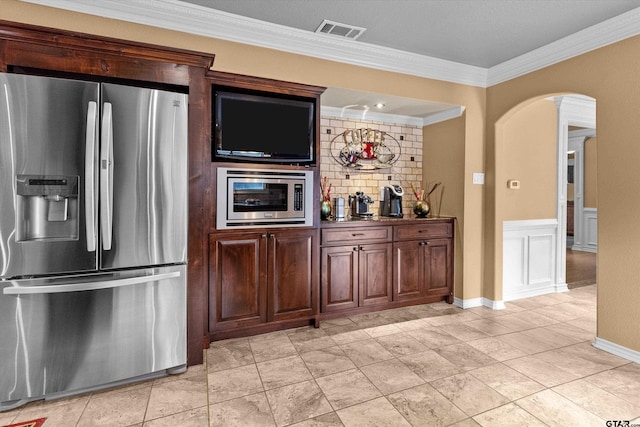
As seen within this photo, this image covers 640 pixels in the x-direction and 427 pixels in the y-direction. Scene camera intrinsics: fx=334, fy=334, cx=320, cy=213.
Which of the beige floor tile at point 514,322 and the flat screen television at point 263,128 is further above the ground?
the flat screen television at point 263,128

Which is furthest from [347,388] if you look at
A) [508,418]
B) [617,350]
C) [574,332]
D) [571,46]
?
[571,46]

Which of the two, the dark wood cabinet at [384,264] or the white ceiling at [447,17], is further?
the dark wood cabinet at [384,264]

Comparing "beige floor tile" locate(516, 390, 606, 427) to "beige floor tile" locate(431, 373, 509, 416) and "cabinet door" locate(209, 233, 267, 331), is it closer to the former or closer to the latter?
"beige floor tile" locate(431, 373, 509, 416)

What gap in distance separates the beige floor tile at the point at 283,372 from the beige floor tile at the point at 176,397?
0.40 meters

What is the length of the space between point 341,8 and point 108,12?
1770mm

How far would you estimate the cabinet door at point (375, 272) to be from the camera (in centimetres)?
342

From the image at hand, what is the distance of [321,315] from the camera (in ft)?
10.7

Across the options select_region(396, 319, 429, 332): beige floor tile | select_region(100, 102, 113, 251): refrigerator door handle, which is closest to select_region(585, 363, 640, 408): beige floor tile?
select_region(396, 319, 429, 332): beige floor tile

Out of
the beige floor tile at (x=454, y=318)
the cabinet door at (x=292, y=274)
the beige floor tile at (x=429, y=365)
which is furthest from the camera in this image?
the beige floor tile at (x=454, y=318)

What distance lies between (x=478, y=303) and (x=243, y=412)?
3.00 metres

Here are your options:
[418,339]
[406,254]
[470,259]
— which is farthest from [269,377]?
[470,259]

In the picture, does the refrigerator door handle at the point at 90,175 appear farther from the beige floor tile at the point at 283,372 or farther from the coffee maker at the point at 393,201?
the coffee maker at the point at 393,201

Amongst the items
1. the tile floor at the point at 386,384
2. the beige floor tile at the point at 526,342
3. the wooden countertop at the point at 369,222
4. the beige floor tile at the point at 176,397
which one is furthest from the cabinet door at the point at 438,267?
the beige floor tile at the point at 176,397

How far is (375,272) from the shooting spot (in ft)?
11.4
